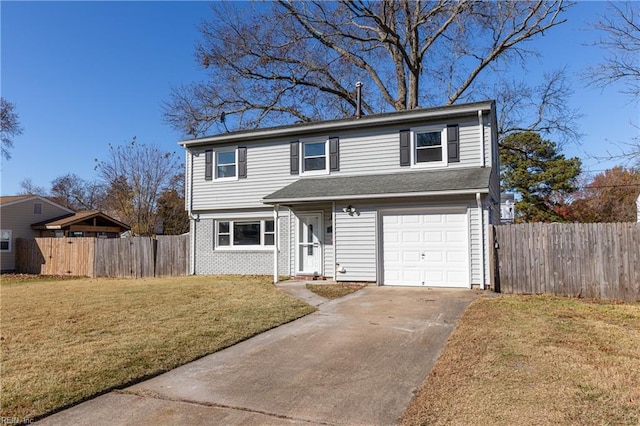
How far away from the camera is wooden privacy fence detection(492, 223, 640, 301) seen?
952 centimetres

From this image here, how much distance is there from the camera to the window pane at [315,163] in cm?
1424

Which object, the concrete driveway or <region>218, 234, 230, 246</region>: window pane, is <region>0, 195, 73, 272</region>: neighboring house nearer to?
<region>218, 234, 230, 246</region>: window pane

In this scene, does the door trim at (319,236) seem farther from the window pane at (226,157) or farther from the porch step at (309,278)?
the window pane at (226,157)

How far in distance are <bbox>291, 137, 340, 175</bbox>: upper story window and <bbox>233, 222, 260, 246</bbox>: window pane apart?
2.68 m

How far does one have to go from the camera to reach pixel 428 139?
12.7 meters

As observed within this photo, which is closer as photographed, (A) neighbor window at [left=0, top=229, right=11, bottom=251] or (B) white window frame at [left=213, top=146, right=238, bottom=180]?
(B) white window frame at [left=213, top=146, right=238, bottom=180]

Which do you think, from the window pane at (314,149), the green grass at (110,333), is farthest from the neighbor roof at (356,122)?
the green grass at (110,333)

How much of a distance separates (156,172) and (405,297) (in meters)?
21.9

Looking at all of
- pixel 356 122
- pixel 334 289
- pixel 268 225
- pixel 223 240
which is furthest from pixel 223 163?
pixel 334 289

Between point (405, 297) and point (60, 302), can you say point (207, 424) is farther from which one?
point (60, 302)

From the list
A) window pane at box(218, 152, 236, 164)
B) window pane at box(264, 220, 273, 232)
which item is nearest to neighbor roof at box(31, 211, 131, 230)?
window pane at box(218, 152, 236, 164)

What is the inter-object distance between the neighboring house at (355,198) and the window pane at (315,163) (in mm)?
36

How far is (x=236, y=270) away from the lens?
1537 cm

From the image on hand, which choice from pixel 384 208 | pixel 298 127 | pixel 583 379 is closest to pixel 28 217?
pixel 298 127
